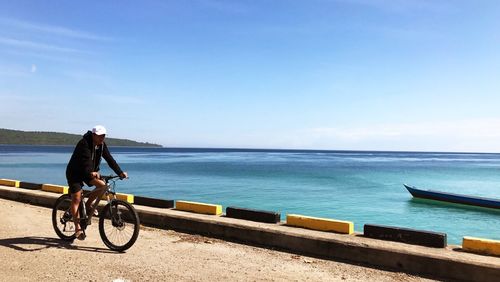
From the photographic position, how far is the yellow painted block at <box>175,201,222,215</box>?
758cm

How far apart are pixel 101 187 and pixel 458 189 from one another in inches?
1659

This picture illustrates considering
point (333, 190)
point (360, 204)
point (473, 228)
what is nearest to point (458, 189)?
point (333, 190)

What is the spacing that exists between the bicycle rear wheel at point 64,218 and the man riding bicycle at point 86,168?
266 millimetres

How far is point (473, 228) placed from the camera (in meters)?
20.6

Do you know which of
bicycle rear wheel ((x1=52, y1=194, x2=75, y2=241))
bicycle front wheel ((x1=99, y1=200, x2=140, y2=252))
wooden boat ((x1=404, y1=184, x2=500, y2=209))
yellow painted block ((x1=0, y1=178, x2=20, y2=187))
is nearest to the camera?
bicycle front wheel ((x1=99, y1=200, x2=140, y2=252))

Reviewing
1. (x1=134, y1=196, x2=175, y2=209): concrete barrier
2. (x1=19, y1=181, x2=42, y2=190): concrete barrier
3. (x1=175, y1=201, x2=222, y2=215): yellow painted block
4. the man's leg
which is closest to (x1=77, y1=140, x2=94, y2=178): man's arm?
the man's leg

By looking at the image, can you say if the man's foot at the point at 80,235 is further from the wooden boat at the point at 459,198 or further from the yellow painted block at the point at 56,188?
the wooden boat at the point at 459,198

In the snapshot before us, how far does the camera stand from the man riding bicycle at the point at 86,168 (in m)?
6.06

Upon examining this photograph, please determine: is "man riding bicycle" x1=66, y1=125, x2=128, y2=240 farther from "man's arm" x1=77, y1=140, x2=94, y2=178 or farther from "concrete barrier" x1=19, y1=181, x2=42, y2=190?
"concrete barrier" x1=19, y1=181, x2=42, y2=190

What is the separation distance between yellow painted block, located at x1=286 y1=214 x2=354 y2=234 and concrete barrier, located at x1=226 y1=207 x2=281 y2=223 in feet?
0.79

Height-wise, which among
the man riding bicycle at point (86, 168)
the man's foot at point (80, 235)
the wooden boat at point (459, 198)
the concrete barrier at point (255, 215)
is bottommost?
the wooden boat at point (459, 198)

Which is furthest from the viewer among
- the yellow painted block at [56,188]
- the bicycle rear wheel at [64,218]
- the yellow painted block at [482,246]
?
the yellow painted block at [56,188]

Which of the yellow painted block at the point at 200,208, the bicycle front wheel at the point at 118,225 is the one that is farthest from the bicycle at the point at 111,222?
the yellow painted block at the point at 200,208

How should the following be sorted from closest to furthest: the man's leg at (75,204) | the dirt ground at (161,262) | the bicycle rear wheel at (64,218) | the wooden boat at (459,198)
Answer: the dirt ground at (161,262) → the man's leg at (75,204) → the bicycle rear wheel at (64,218) → the wooden boat at (459,198)
